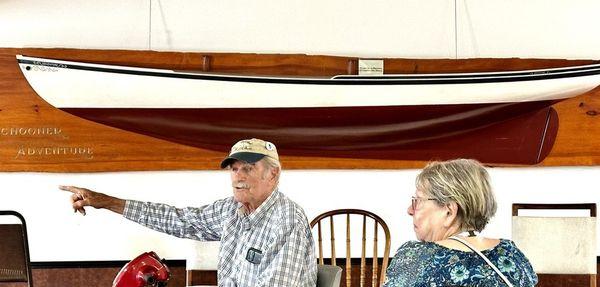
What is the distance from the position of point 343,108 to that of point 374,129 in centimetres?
20

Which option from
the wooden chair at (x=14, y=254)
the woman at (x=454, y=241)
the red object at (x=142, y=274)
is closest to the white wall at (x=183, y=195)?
the wooden chair at (x=14, y=254)

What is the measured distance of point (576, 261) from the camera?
15.3 ft

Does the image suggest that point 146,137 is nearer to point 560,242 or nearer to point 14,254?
point 14,254

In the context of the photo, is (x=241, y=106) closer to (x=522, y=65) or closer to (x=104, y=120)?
(x=104, y=120)

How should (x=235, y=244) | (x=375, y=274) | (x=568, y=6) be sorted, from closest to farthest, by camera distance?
(x=235, y=244) → (x=375, y=274) → (x=568, y=6)

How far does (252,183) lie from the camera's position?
354 centimetres

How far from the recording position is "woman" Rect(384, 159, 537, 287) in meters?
2.47

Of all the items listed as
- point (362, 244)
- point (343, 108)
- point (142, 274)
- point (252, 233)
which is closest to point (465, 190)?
point (252, 233)

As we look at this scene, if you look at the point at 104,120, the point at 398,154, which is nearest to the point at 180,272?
the point at 104,120

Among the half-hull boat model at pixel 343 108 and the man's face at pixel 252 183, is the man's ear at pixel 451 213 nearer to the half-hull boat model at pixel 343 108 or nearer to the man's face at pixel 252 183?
the man's face at pixel 252 183

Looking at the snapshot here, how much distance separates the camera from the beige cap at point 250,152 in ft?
11.6

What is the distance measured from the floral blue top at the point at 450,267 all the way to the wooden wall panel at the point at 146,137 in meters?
2.49

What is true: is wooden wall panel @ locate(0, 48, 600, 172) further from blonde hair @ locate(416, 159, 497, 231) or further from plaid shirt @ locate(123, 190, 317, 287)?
blonde hair @ locate(416, 159, 497, 231)

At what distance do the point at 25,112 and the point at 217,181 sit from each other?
3.33ft
